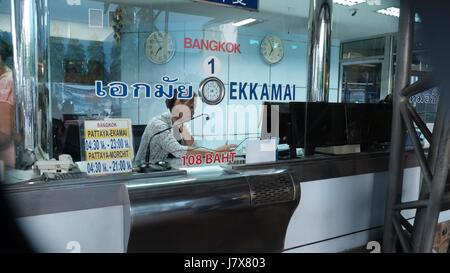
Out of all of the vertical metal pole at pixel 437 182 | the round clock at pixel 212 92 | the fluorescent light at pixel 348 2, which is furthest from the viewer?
the fluorescent light at pixel 348 2

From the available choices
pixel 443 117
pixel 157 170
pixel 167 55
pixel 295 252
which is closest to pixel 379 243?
pixel 295 252

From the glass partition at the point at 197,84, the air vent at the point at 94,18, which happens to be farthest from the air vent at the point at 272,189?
the air vent at the point at 94,18

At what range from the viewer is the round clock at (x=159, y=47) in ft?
14.1

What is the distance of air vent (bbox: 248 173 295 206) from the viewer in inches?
92.0

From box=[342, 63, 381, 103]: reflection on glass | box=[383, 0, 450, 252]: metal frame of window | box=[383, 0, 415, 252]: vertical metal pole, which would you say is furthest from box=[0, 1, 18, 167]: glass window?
Result: box=[342, 63, 381, 103]: reflection on glass

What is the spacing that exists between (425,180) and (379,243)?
46.2 inches

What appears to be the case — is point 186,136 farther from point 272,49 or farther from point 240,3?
point 272,49

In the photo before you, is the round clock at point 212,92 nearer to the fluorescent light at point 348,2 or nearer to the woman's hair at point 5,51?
the woman's hair at point 5,51

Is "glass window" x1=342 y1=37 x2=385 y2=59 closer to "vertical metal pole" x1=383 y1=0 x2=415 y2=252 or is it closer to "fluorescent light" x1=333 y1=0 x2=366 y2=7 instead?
"fluorescent light" x1=333 y1=0 x2=366 y2=7

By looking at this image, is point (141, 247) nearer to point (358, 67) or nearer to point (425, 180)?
point (425, 180)

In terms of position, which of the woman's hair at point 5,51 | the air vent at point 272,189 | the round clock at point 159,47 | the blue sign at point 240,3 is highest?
the blue sign at point 240,3

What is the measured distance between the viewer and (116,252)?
2.06 m

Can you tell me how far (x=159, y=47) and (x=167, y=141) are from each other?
7.05 ft

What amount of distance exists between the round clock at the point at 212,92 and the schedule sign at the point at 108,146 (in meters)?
1.56
